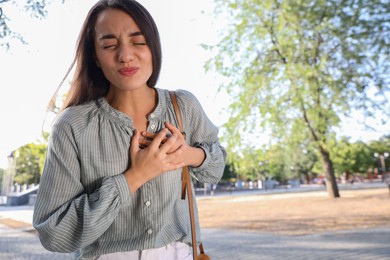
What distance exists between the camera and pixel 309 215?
42.7 ft

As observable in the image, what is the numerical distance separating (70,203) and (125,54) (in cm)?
59

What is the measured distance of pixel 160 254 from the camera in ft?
4.47

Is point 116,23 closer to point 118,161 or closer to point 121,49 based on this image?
point 121,49

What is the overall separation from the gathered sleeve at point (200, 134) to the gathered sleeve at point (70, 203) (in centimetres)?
42

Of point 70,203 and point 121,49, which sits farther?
point 121,49

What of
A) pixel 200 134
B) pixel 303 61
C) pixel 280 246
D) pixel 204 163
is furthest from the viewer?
pixel 303 61

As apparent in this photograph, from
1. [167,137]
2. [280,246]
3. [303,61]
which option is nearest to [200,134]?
[167,137]

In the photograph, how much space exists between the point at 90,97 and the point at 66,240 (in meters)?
0.61

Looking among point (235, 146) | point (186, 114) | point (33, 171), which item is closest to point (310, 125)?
point (235, 146)

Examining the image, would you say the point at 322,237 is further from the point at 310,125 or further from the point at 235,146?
the point at 310,125

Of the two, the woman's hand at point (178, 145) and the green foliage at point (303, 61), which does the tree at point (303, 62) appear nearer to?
the green foliage at point (303, 61)

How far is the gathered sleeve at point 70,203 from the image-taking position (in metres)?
1.20

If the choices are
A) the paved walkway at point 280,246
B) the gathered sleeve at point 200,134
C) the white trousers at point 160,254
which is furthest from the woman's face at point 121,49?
the paved walkway at point 280,246

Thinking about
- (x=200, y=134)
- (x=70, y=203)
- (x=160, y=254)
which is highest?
(x=200, y=134)
